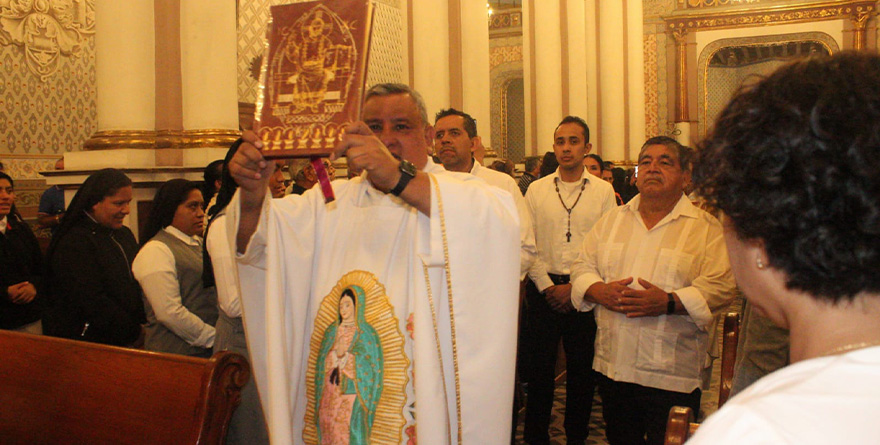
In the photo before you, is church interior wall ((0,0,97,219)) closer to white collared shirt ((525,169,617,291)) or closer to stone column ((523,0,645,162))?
white collared shirt ((525,169,617,291))

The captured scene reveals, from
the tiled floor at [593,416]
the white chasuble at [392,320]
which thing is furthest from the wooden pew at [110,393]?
the tiled floor at [593,416]

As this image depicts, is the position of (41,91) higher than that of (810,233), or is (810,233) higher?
(41,91)

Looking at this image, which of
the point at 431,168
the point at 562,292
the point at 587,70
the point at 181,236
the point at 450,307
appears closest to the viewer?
the point at 450,307

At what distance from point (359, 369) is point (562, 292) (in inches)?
90.2

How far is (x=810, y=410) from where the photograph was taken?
0.77 metres

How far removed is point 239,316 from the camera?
2.81 m

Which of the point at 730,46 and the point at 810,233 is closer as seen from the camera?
the point at 810,233

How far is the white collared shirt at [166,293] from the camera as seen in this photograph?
9.98 feet

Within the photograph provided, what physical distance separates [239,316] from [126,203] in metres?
1.13

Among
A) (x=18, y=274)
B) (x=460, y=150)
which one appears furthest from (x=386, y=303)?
Result: (x=18, y=274)

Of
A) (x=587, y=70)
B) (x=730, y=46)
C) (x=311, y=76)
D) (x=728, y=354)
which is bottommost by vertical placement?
(x=728, y=354)

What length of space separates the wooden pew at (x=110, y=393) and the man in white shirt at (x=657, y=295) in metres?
1.91

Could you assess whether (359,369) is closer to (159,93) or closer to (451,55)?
(159,93)

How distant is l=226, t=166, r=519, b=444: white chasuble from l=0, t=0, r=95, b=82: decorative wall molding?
20.7 feet
